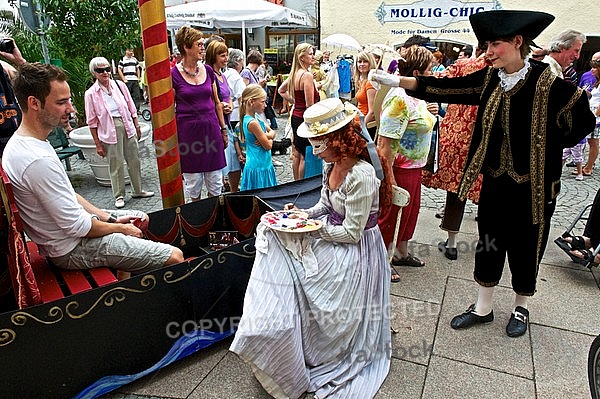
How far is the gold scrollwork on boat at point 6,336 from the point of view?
1.93 m

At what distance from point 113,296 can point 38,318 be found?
334mm

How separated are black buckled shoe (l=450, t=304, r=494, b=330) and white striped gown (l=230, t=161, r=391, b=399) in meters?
0.73

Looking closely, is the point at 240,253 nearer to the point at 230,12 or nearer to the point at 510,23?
the point at 510,23

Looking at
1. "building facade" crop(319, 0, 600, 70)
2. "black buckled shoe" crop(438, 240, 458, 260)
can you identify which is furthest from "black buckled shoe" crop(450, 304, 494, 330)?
"building facade" crop(319, 0, 600, 70)

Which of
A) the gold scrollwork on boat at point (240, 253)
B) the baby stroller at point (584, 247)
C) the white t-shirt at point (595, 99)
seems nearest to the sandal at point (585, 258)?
the baby stroller at point (584, 247)

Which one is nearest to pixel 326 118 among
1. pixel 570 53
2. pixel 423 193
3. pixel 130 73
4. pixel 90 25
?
pixel 570 53

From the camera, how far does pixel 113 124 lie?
5141mm

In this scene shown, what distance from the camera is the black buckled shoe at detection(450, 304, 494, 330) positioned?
9.63ft

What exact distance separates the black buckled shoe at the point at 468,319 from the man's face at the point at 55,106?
2753 millimetres

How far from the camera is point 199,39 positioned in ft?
12.9

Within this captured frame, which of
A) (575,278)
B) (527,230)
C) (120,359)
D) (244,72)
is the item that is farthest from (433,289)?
(244,72)

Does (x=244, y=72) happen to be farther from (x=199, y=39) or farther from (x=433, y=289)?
(x=433, y=289)

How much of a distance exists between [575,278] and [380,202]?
2.16 meters

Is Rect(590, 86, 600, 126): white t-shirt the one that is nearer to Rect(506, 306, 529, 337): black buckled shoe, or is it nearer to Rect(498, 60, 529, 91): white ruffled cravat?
Rect(506, 306, 529, 337): black buckled shoe
